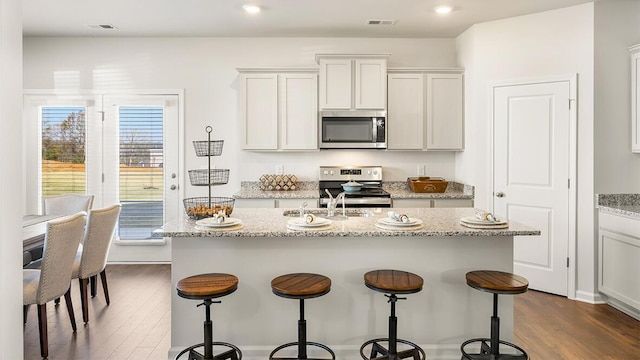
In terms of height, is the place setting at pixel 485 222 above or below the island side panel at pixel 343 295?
above

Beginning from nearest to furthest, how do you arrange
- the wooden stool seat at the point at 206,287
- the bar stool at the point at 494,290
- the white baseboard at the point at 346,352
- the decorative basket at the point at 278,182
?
1. the wooden stool seat at the point at 206,287
2. the bar stool at the point at 494,290
3. the white baseboard at the point at 346,352
4. the decorative basket at the point at 278,182

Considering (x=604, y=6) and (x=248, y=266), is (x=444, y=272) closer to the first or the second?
(x=248, y=266)

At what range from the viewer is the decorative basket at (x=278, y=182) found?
4.88 metres

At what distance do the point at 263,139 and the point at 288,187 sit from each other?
0.60m

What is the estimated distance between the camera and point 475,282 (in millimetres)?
2396

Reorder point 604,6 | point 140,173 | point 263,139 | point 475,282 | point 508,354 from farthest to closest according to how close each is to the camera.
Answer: point 140,173
point 263,139
point 604,6
point 508,354
point 475,282

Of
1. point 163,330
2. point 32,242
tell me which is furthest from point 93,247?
point 163,330

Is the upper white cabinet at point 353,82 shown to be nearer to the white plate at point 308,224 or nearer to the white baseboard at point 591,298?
the white plate at point 308,224

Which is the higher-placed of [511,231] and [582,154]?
[582,154]

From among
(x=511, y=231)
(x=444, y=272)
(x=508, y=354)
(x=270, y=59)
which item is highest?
(x=270, y=59)

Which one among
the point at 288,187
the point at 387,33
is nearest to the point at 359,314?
the point at 288,187

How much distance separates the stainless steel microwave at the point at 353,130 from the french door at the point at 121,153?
1773mm

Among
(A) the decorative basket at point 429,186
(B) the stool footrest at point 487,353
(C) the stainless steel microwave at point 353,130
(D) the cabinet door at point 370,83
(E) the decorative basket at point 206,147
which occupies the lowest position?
(B) the stool footrest at point 487,353

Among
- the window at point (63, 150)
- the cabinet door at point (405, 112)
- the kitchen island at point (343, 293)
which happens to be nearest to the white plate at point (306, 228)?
the kitchen island at point (343, 293)
